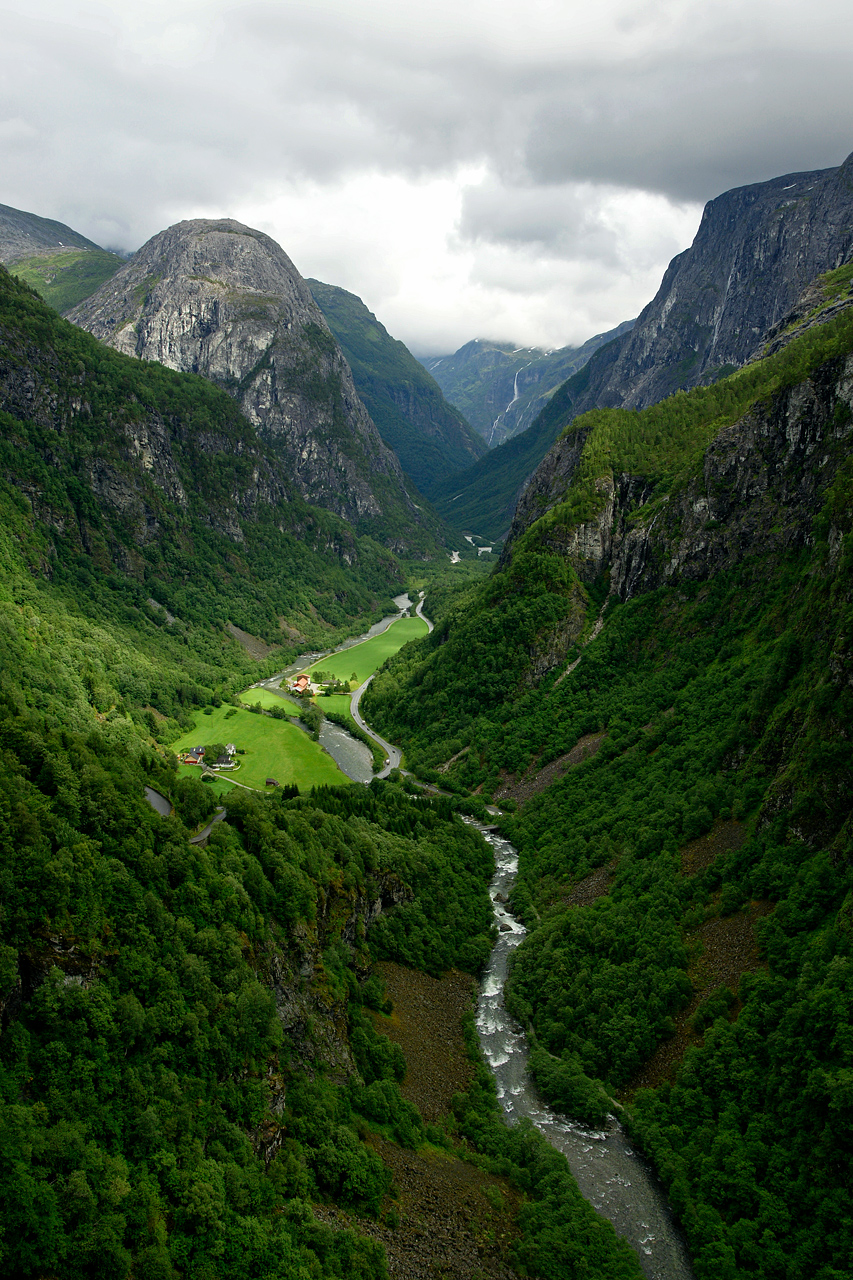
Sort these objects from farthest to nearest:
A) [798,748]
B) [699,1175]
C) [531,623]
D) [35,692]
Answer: [531,623] → [35,692] → [798,748] → [699,1175]

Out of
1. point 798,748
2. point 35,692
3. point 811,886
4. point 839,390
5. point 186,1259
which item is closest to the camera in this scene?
point 186,1259

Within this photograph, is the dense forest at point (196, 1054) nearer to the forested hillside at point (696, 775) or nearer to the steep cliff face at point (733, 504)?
the forested hillside at point (696, 775)

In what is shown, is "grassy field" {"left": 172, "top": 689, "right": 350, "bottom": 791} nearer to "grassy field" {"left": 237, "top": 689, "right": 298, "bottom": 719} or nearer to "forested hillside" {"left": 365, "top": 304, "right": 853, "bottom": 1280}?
"grassy field" {"left": 237, "top": 689, "right": 298, "bottom": 719}

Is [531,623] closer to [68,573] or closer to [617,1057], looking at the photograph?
[617,1057]

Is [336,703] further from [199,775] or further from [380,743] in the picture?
[199,775]

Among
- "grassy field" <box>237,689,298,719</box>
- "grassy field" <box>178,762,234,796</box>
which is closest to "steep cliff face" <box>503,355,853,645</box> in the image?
"grassy field" <box>178,762,234,796</box>

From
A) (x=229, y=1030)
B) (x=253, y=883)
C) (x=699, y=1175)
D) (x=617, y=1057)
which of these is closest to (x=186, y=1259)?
(x=229, y=1030)

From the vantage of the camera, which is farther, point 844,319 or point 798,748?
point 844,319

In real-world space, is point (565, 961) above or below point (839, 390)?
below
